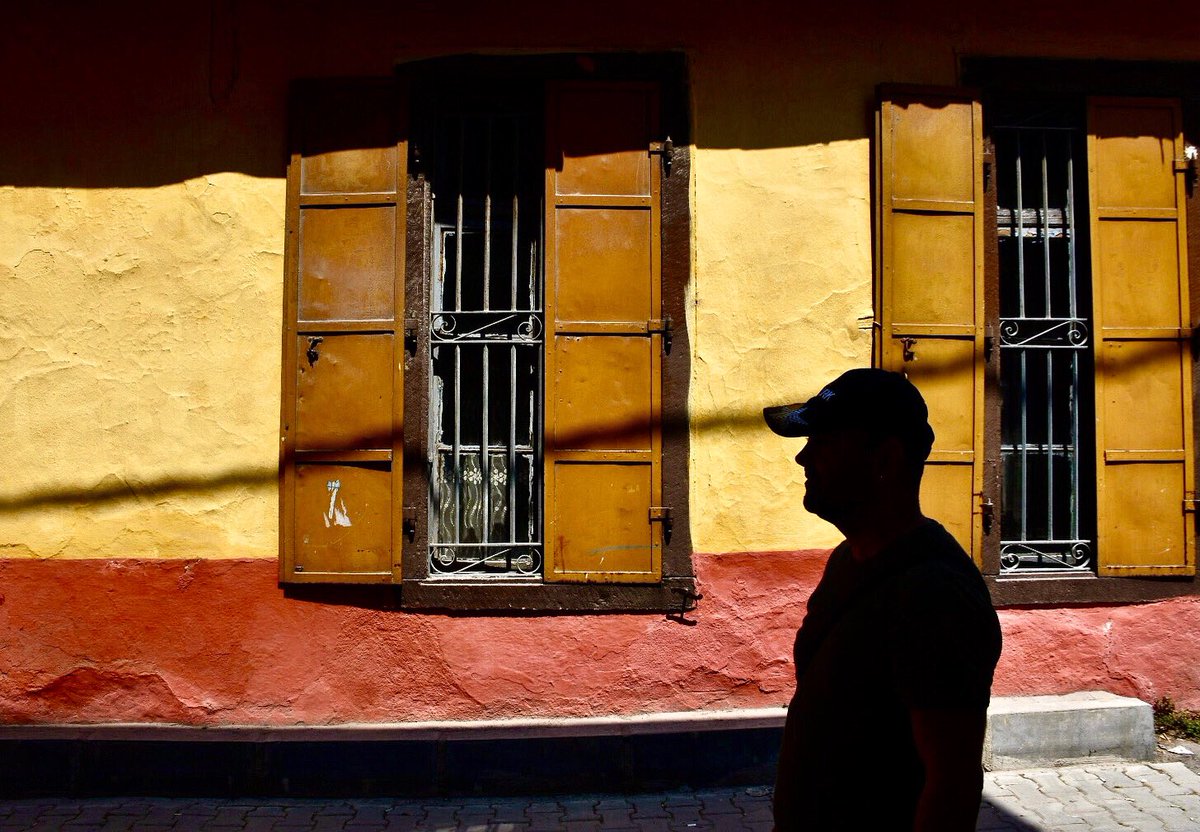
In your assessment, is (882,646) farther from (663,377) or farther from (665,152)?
(665,152)

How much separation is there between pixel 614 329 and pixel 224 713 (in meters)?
2.70

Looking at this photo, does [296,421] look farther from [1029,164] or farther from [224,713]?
[1029,164]

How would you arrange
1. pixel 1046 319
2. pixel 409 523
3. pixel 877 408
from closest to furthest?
1. pixel 877 408
2. pixel 409 523
3. pixel 1046 319

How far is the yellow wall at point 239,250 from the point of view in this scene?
5246mm

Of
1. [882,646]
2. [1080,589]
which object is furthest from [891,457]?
[1080,589]

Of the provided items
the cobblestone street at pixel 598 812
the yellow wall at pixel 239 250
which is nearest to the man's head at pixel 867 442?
the cobblestone street at pixel 598 812

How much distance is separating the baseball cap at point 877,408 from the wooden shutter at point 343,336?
355cm

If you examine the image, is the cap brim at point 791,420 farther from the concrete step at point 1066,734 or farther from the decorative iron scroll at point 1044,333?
the decorative iron scroll at point 1044,333

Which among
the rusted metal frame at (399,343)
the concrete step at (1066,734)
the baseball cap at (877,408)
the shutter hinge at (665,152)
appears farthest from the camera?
the shutter hinge at (665,152)

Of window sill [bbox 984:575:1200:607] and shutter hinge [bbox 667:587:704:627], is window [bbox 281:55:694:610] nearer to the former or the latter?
shutter hinge [bbox 667:587:704:627]

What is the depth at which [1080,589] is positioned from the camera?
5383 millimetres

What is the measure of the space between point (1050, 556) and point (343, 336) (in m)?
3.84

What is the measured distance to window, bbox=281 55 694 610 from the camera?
518 cm

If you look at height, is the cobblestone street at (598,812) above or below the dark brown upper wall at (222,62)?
below
